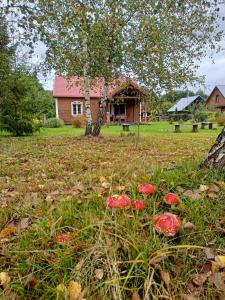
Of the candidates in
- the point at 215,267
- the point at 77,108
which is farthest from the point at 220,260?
the point at 77,108

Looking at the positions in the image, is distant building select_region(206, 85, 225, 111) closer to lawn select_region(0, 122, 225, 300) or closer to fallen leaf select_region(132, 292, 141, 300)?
lawn select_region(0, 122, 225, 300)

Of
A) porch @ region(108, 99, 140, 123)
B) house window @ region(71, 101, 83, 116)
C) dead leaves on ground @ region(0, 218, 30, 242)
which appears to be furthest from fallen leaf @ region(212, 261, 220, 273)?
porch @ region(108, 99, 140, 123)

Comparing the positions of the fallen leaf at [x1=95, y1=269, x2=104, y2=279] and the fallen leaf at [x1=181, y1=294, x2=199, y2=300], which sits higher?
the fallen leaf at [x1=95, y1=269, x2=104, y2=279]

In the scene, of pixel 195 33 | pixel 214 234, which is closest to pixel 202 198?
pixel 214 234

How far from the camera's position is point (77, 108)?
28.6 meters

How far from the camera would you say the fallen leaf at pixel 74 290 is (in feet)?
4.56

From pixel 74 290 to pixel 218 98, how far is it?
4831cm

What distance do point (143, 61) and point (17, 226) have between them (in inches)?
370

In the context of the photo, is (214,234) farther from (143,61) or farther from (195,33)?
(195,33)

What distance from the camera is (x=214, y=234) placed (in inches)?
71.3

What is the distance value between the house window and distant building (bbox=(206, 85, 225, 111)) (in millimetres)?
23529

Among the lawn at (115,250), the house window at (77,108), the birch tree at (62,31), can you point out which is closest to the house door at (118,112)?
Answer: the house window at (77,108)

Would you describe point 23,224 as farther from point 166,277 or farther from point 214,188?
point 214,188

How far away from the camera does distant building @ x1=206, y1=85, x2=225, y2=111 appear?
44.2m
